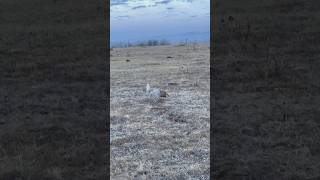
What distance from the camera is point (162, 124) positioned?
1076cm

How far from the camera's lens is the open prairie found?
8.30 metres

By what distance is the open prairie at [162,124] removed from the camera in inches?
327

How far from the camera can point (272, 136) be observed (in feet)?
31.3
